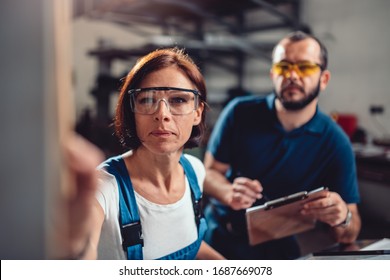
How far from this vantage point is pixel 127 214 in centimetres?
87

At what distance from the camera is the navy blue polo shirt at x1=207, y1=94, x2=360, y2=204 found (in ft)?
3.99

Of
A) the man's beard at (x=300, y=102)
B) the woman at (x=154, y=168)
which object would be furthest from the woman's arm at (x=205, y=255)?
the man's beard at (x=300, y=102)

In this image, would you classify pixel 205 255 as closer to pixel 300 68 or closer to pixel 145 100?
pixel 145 100

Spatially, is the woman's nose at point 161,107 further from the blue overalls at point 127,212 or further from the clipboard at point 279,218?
the clipboard at point 279,218

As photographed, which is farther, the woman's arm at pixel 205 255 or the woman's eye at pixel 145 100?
the woman's arm at pixel 205 255

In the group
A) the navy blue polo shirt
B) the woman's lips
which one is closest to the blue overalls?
the woman's lips

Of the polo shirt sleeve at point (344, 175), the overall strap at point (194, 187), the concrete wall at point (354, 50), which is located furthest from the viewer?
the concrete wall at point (354, 50)

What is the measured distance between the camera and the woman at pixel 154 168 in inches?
34.3

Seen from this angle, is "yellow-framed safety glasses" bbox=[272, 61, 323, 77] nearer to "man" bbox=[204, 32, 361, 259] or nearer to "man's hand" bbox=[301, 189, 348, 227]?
"man" bbox=[204, 32, 361, 259]

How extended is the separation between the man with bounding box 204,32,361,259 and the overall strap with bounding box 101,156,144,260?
368mm

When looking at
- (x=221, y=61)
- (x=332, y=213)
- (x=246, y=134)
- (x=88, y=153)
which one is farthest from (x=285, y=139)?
(x=221, y=61)

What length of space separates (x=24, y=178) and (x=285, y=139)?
831 millimetres

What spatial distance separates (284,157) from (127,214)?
0.60 m

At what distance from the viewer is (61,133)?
63cm
